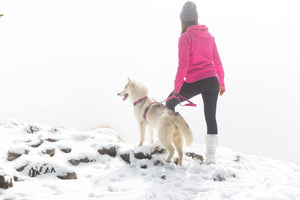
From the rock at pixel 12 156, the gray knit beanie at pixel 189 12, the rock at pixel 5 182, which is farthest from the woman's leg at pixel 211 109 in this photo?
the rock at pixel 12 156

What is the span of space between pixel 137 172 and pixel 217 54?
272 centimetres

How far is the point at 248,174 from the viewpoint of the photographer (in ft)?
13.7

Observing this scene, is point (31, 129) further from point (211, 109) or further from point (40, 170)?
point (211, 109)

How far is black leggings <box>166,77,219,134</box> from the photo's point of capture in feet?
14.3

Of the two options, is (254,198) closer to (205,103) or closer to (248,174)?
(248,174)

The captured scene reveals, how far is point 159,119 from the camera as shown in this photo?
4.46 metres

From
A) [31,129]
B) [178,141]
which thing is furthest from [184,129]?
[31,129]

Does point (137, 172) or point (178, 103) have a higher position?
point (178, 103)

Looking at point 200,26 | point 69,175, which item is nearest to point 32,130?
point 69,175

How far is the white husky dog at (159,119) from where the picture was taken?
429 cm

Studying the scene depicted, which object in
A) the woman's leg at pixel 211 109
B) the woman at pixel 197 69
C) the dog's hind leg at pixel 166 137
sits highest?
the woman at pixel 197 69

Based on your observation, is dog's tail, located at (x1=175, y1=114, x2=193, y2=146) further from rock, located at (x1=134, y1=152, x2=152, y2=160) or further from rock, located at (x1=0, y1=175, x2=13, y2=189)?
rock, located at (x1=0, y1=175, x2=13, y2=189)

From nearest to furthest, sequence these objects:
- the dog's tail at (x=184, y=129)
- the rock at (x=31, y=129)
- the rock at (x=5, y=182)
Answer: the rock at (x=5, y=182)
the dog's tail at (x=184, y=129)
the rock at (x=31, y=129)

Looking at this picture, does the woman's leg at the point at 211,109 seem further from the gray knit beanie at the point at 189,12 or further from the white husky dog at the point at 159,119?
the gray knit beanie at the point at 189,12
